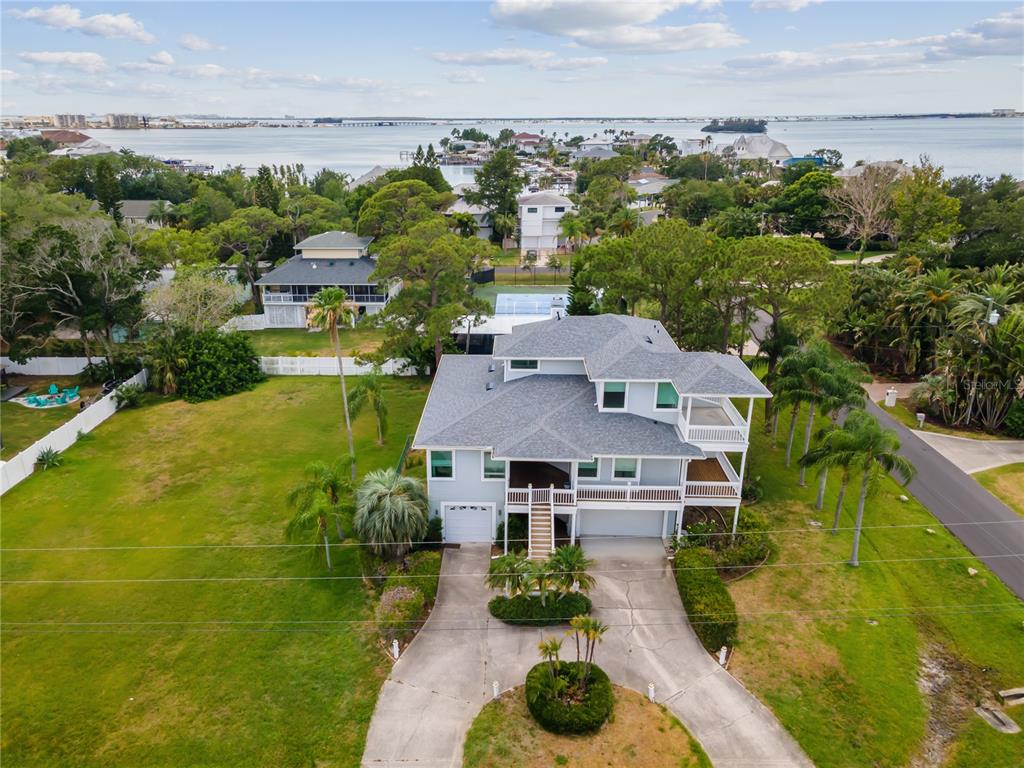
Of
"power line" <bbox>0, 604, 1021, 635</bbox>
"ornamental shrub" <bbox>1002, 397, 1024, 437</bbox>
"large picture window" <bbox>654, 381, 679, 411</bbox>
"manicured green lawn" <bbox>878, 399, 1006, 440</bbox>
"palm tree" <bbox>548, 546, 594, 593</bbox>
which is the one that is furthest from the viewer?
"manicured green lawn" <bbox>878, 399, 1006, 440</bbox>

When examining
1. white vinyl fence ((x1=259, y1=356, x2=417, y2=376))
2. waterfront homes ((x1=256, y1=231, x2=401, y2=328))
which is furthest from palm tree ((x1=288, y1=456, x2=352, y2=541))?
waterfront homes ((x1=256, y1=231, x2=401, y2=328))

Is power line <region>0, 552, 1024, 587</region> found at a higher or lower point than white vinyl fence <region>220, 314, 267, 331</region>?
lower

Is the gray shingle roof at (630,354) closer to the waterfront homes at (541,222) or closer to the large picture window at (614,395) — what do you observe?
the large picture window at (614,395)

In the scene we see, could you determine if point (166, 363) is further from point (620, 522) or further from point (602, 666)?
point (602, 666)

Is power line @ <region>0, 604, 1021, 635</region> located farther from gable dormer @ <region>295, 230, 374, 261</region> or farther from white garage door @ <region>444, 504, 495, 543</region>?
gable dormer @ <region>295, 230, 374, 261</region>

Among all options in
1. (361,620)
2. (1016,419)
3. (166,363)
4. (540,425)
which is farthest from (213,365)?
(1016,419)

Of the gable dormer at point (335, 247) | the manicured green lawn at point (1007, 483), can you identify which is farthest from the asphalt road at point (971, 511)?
the gable dormer at point (335, 247)
